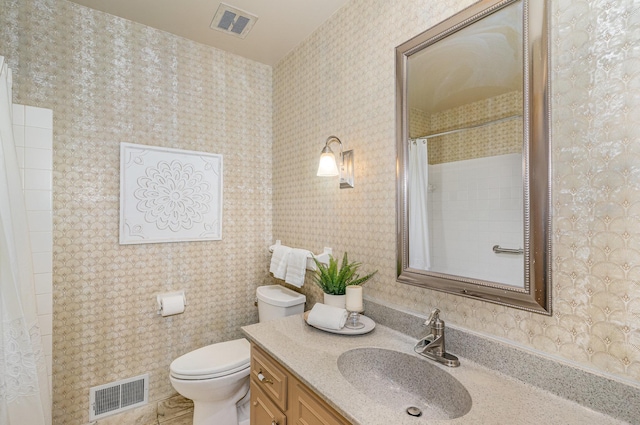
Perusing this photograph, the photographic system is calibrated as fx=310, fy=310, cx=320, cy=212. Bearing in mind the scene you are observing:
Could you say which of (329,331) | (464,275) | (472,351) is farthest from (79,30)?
(472,351)

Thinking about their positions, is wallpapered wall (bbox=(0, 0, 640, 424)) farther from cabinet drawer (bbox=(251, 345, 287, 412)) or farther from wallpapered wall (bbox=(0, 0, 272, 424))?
cabinet drawer (bbox=(251, 345, 287, 412))

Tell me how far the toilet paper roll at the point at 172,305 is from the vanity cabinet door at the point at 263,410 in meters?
0.86

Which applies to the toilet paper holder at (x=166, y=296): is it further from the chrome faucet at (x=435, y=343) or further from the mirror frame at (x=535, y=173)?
the mirror frame at (x=535, y=173)

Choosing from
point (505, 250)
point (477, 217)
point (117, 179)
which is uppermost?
point (117, 179)

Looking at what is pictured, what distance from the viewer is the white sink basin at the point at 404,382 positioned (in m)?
1.01

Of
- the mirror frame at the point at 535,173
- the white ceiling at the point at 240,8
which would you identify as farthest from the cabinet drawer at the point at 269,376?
the white ceiling at the point at 240,8

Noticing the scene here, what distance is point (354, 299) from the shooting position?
1.43 meters

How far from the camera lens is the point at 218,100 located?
2.30 metres

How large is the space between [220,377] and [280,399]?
2.17ft

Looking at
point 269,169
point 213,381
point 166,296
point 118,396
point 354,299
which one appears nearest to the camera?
point 354,299

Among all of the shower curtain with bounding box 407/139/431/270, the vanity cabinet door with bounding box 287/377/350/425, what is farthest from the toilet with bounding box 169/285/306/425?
the shower curtain with bounding box 407/139/431/270

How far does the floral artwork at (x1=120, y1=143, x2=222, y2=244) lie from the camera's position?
1969 mm

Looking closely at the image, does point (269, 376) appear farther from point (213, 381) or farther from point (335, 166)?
point (335, 166)

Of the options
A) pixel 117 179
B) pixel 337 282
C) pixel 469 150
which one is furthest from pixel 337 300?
pixel 117 179
